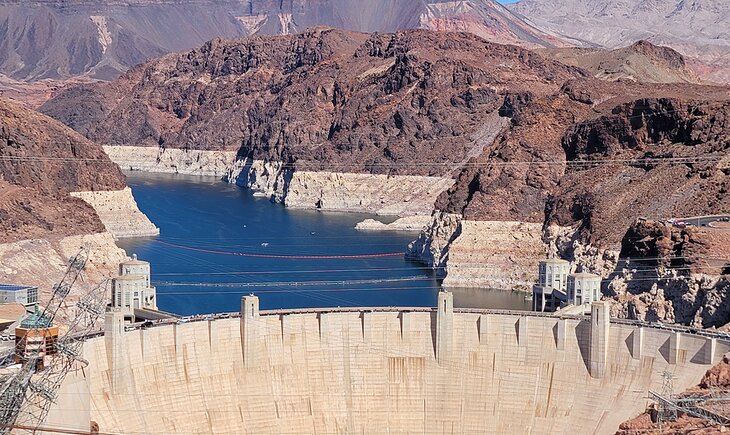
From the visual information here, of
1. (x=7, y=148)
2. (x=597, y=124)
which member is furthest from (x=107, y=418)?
(x=597, y=124)

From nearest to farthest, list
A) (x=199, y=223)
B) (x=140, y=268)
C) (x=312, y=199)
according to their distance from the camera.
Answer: (x=140, y=268) → (x=199, y=223) → (x=312, y=199)

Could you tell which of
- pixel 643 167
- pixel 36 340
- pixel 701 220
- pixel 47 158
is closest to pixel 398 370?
pixel 36 340

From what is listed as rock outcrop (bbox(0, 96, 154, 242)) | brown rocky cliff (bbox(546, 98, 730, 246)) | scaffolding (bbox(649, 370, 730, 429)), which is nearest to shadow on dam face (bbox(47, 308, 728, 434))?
scaffolding (bbox(649, 370, 730, 429))

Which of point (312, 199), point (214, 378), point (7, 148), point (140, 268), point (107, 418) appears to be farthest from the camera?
point (312, 199)

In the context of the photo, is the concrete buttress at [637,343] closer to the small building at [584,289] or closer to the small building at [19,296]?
the small building at [584,289]

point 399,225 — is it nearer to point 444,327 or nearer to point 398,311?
point 398,311

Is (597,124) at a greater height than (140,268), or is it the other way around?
(597,124)

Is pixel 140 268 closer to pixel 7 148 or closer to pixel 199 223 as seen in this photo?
pixel 7 148
